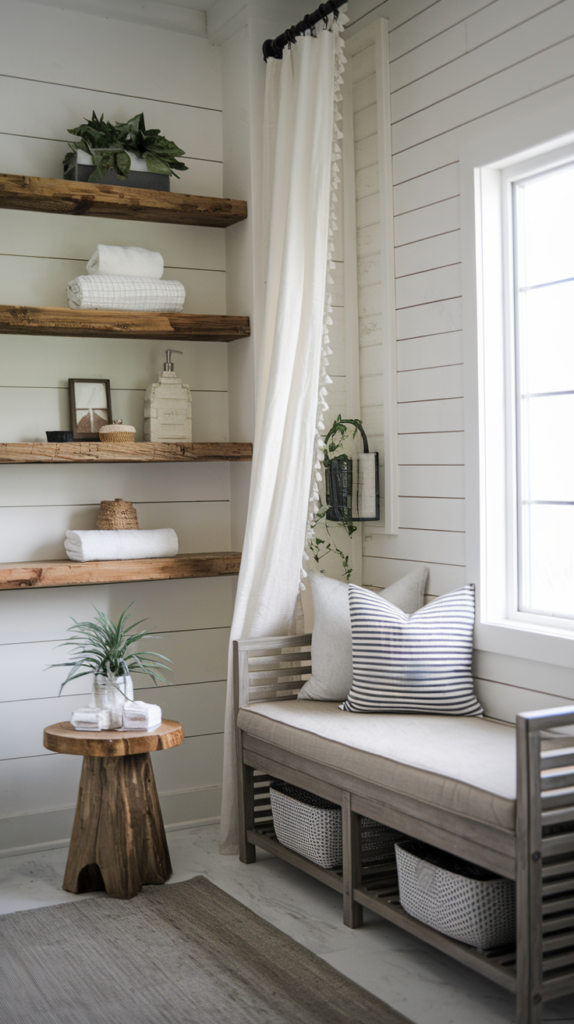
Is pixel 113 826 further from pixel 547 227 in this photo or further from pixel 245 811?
pixel 547 227

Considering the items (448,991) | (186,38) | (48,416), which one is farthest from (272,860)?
(186,38)

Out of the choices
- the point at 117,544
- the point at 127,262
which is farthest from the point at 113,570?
the point at 127,262

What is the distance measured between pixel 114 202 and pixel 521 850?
2.34m

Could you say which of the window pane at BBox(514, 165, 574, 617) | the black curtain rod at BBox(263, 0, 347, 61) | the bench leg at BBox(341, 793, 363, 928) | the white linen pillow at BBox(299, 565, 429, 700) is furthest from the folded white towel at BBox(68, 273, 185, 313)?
the bench leg at BBox(341, 793, 363, 928)

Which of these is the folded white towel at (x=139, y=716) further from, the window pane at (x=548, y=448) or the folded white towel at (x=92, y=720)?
the window pane at (x=548, y=448)

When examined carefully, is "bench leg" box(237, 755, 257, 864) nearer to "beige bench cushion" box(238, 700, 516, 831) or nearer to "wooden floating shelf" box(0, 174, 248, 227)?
"beige bench cushion" box(238, 700, 516, 831)

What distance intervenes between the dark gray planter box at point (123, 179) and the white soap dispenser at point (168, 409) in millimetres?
565

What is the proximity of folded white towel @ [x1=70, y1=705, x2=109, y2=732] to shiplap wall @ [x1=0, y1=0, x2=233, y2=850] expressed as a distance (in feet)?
1.63

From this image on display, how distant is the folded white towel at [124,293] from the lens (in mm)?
3047

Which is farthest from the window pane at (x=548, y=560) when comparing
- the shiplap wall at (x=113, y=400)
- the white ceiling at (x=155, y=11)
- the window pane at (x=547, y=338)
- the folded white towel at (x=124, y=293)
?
the white ceiling at (x=155, y=11)

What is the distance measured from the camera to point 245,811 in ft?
9.78

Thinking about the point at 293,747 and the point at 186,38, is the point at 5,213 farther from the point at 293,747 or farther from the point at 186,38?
the point at 293,747

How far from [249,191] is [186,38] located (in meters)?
0.65

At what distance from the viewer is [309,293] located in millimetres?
3006
